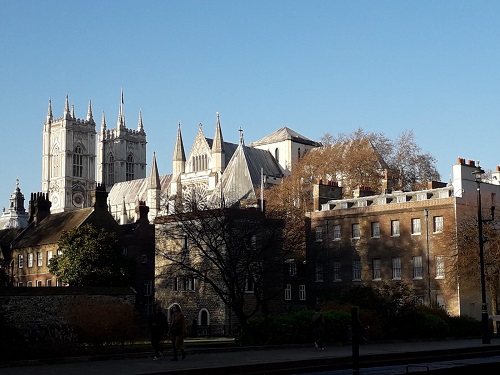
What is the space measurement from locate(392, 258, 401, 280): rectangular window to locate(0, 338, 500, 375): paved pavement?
28076 mm

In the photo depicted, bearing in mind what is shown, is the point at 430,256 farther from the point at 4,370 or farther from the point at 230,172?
the point at 230,172

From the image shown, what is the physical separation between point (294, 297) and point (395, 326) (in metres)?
28.0

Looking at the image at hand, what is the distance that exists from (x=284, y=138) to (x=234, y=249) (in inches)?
3633

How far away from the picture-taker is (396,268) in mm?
60719

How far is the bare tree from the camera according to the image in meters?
38.9

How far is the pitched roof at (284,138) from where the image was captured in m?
134

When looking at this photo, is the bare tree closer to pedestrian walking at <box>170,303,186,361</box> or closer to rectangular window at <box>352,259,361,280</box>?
pedestrian walking at <box>170,303,186,361</box>

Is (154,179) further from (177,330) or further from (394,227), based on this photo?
(177,330)

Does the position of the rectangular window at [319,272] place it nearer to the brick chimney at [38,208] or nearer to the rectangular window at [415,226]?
the rectangular window at [415,226]

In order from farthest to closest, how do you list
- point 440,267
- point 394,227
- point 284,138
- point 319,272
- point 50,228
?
point 284,138 → point 50,228 → point 319,272 → point 394,227 → point 440,267

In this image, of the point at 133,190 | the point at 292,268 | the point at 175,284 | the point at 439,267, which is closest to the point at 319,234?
the point at 292,268

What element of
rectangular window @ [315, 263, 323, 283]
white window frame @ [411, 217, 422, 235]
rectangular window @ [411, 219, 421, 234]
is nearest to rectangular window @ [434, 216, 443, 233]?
white window frame @ [411, 217, 422, 235]

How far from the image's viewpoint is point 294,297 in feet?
222

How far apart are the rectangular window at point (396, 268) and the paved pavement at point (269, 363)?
28076 millimetres
